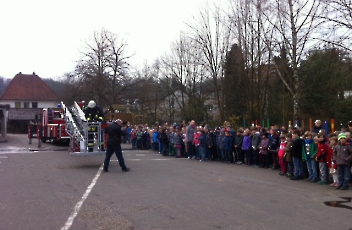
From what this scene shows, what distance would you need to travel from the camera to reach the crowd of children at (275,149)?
1225 cm

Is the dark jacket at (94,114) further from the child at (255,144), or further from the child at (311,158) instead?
the child at (311,158)

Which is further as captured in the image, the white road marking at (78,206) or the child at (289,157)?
the child at (289,157)

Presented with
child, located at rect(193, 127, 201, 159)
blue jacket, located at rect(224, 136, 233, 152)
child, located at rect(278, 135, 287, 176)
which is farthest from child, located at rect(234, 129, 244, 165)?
child, located at rect(278, 135, 287, 176)

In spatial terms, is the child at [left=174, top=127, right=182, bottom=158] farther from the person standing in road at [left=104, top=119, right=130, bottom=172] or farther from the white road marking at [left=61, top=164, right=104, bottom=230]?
the white road marking at [left=61, top=164, right=104, bottom=230]

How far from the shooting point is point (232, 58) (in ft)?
101

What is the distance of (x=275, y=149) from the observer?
1625 centimetres

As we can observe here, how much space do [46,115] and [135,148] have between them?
729 cm

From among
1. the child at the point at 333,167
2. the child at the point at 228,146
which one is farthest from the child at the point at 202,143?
the child at the point at 333,167

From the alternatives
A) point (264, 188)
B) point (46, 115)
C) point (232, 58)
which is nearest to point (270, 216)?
point (264, 188)

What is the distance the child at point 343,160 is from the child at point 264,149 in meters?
4.61

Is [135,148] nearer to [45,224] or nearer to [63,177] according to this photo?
[63,177]

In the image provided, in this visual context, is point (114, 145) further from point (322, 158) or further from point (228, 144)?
point (322, 158)

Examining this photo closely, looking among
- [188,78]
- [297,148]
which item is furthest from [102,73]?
[297,148]

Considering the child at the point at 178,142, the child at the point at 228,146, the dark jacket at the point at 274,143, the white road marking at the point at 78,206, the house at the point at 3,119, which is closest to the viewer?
the white road marking at the point at 78,206
